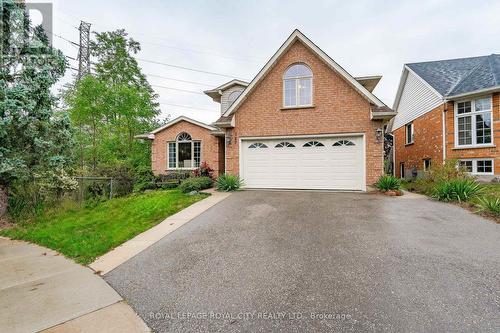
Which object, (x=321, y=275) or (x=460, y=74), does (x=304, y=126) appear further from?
(x=460, y=74)

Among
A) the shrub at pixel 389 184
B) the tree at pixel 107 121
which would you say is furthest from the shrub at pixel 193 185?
the shrub at pixel 389 184

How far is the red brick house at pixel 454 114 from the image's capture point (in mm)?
10961

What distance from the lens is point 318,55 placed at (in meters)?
10.2

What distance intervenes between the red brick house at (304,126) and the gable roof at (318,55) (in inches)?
1.5

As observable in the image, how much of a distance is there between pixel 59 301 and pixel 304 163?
9.16 metres

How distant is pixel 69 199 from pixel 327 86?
12298 mm

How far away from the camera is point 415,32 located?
15141 millimetres

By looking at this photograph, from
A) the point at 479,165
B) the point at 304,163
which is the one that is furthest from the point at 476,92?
the point at 304,163

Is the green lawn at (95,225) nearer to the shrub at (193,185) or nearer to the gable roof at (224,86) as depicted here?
the shrub at (193,185)

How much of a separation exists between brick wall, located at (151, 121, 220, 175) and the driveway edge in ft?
20.4

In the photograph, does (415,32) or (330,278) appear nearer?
(330,278)

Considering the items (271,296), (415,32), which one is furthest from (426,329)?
(415,32)

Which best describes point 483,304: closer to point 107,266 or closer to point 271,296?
point 271,296

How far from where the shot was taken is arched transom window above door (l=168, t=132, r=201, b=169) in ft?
46.7
